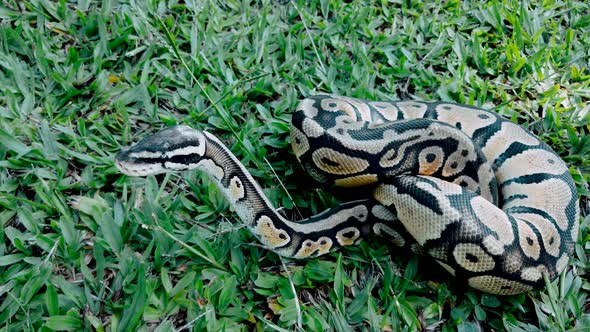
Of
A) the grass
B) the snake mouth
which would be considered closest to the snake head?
the snake mouth

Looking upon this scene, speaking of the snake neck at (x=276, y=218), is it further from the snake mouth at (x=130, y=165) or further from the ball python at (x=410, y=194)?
the snake mouth at (x=130, y=165)

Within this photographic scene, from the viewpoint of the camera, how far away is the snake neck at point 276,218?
11.4ft

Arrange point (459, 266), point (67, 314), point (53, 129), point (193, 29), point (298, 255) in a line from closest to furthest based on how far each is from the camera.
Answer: point (67, 314) → point (459, 266) → point (298, 255) → point (53, 129) → point (193, 29)

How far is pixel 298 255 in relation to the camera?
3521 mm

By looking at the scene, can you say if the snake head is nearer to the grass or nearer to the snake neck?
the snake neck

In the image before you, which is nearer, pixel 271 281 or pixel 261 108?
pixel 271 281

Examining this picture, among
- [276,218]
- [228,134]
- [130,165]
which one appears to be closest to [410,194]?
[276,218]

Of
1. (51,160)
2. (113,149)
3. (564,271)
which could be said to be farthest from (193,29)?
(564,271)

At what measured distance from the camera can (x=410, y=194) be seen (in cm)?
346

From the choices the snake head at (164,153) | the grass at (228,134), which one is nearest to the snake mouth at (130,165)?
the snake head at (164,153)

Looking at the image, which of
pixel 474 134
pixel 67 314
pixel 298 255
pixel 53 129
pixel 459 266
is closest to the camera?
pixel 67 314

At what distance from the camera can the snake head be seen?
3.34 meters

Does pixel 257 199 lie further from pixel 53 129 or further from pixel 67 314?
pixel 53 129

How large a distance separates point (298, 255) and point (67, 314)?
5.01 ft
